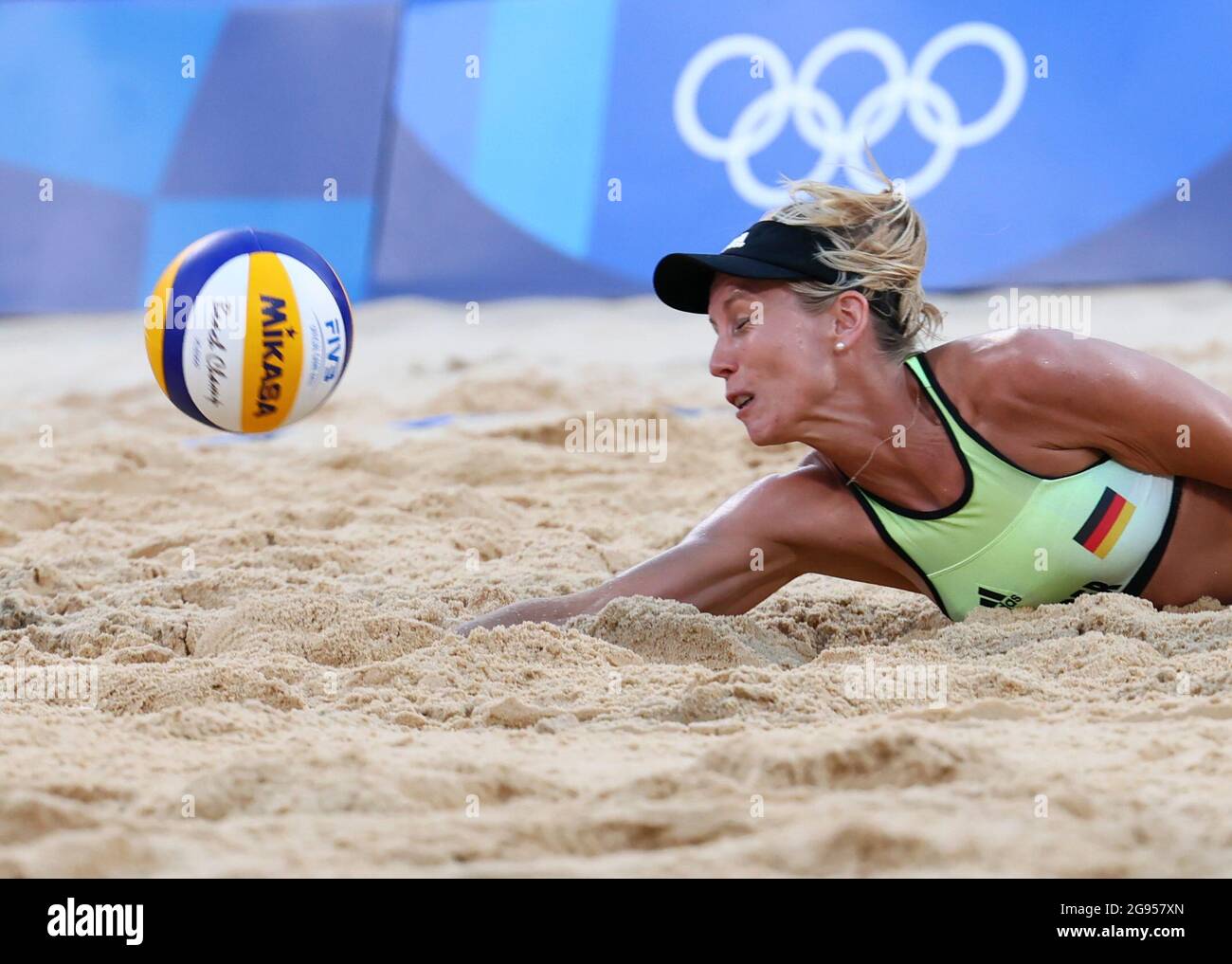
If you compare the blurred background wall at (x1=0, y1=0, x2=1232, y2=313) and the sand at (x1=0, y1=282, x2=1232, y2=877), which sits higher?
the blurred background wall at (x1=0, y1=0, x2=1232, y2=313)

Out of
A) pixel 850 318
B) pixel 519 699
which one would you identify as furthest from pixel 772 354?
pixel 519 699

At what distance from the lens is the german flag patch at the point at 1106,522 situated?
2.88 meters

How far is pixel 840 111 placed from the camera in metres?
7.10

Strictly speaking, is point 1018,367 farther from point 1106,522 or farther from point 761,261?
point 761,261

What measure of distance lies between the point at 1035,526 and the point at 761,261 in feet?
2.59

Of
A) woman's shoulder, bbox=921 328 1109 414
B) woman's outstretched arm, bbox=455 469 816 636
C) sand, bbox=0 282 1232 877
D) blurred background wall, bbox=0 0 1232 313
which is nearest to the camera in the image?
sand, bbox=0 282 1232 877

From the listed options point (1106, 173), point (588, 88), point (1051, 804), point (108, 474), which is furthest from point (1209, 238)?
point (1051, 804)

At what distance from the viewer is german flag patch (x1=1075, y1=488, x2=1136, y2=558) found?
288 cm

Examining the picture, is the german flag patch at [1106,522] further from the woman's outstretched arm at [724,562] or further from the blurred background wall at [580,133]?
the blurred background wall at [580,133]

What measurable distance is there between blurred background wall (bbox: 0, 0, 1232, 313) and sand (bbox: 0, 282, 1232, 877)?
241 cm

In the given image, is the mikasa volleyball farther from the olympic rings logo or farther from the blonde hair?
the olympic rings logo

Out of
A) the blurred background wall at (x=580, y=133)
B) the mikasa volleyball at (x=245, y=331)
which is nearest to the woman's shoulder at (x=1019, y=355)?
the mikasa volleyball at (x=245, y=331)

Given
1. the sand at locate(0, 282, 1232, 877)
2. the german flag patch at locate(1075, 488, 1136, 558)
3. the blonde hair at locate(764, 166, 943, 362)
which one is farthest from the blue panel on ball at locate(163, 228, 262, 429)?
the german flag patch at locate(1075, 488, 1136, 558)

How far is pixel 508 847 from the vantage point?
1576 mm
